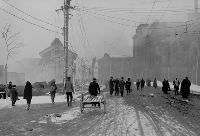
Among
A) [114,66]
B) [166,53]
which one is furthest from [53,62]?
[114,66]

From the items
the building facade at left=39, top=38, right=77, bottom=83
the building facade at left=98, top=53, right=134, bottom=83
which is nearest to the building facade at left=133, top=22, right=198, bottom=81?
the building facade at left=39, top=38, right=77, bottom=83

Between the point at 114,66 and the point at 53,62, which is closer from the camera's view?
the point at 53,62

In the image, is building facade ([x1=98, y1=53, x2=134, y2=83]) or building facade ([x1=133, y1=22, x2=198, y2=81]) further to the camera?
building facade ([x1=98, y1=53, x2=134, y2=83])

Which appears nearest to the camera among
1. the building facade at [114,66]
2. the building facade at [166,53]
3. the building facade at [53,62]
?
the building facade at [53,62]

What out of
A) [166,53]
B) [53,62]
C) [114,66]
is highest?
[166,53]

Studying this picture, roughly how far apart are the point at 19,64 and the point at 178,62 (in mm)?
47657

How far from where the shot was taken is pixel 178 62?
214 ft

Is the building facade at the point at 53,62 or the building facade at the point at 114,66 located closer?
the building facade at the point at 53,62

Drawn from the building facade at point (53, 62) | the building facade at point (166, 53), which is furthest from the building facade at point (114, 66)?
the building facade at point (53, 62)

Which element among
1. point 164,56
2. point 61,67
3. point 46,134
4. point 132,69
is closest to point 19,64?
point 61,67

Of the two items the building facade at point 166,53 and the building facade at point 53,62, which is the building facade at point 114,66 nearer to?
the building facade at point 166,53

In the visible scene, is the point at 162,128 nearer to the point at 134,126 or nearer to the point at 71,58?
the point at 134,126

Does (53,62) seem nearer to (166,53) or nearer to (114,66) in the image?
(166,53)

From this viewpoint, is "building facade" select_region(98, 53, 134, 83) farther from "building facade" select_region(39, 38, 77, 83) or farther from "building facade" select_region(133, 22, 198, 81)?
"building facade" select_region(39, 38, 77, 83)
